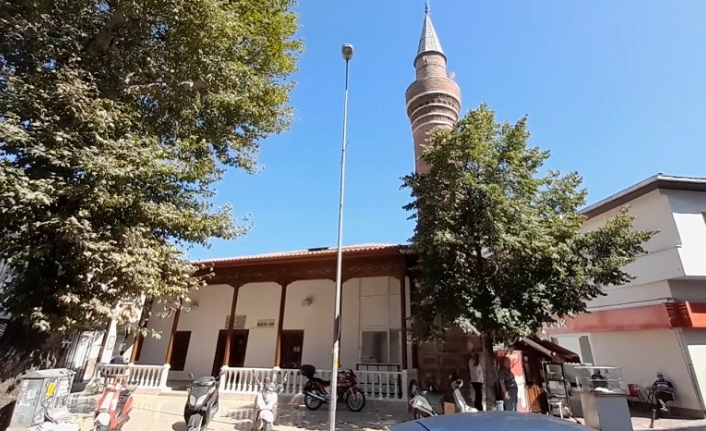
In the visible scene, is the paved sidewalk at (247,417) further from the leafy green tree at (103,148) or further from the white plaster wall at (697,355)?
the white plaster wall at (697,355)

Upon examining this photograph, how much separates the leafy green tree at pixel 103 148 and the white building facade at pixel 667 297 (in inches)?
472

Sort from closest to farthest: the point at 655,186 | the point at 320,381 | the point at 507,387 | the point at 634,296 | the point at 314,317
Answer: the point at 507,387
the point at 320,381
the point at 655,186
the point at 634,296
the point at 314,317

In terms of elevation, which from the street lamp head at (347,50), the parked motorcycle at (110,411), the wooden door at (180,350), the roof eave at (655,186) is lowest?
the parked motorcycle at (110,411)

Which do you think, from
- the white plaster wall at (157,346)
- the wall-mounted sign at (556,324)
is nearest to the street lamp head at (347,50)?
the wall-mounted sign at (556,324)

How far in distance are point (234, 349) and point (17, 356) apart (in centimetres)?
874

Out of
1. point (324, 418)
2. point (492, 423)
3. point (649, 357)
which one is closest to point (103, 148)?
point (492, 423)

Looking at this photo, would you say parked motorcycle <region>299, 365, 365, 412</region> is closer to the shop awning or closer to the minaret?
the shop awning

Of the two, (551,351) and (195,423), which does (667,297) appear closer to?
(551,351)

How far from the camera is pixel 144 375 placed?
11078 mm

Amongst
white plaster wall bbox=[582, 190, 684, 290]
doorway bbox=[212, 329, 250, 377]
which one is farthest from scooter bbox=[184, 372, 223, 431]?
white plaster wall bbox=[582, 190, 684, 290]

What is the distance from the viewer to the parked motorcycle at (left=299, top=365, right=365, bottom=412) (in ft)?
28.3

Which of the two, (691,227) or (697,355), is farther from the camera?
(691,227)

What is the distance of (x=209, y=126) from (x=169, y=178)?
1.92m

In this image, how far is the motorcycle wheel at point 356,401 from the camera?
857 cm
